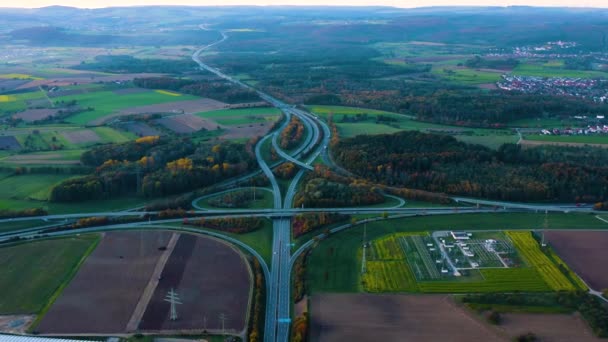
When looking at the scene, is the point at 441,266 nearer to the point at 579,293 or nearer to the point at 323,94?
the point at 579,293

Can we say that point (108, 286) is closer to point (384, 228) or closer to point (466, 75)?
point (384, 228)

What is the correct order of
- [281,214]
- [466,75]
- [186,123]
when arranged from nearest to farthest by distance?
[281,214], [186,123], [466,75]

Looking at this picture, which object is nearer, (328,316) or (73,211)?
(328,316)

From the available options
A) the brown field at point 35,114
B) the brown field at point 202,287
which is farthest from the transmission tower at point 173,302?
the brown field at point 35,114

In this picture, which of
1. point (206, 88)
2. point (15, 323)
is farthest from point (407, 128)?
point (15, 323)

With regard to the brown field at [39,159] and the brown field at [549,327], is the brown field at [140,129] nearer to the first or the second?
the brown field at [39,159]

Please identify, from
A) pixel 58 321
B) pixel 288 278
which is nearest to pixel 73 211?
pixel 58 321

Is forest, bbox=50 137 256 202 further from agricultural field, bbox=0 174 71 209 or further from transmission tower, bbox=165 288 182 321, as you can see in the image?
transmission tower, bbox=165 288 182 321

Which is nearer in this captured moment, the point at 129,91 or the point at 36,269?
the point at 36,269
